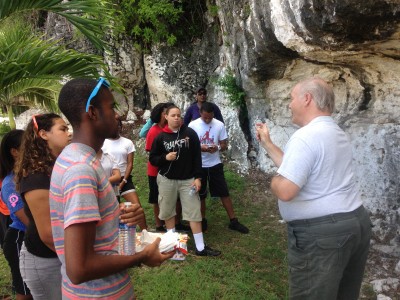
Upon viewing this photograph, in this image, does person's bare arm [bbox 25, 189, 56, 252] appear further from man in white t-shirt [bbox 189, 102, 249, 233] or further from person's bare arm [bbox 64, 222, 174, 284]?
man in white t-shirt [bbox 189, 102, 249, 233]

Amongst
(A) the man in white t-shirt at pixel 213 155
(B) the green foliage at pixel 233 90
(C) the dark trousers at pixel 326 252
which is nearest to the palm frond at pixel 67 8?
(A) the man in white t-shirt at pixel 213 155

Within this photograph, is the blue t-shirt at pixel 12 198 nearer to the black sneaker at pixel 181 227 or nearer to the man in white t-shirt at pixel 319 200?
the man in white t-shirt at pixel 319 200

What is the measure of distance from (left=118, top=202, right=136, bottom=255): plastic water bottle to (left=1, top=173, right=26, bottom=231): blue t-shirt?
4.28 feet

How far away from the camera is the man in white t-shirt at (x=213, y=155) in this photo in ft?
17.2

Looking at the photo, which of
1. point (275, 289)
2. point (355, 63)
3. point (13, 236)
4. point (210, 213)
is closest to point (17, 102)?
point (13, 236)

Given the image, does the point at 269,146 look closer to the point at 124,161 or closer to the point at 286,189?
the point at 286,189

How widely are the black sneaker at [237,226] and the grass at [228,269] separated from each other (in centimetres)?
8

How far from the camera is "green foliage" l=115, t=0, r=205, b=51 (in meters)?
8.56

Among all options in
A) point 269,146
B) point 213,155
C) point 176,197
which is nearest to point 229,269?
point 176,197

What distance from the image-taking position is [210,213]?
5.93m

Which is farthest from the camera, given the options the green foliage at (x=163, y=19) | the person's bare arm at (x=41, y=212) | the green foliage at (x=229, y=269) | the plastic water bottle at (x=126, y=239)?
the green foliage at (x=163, y=19)

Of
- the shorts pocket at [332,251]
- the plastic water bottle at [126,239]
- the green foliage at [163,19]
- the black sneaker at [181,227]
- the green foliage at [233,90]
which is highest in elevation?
the green foliage at [163,19]

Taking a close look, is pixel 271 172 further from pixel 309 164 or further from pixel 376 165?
pixel 309 164

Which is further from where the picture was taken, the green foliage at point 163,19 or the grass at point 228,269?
the green foliage at point 163,19
